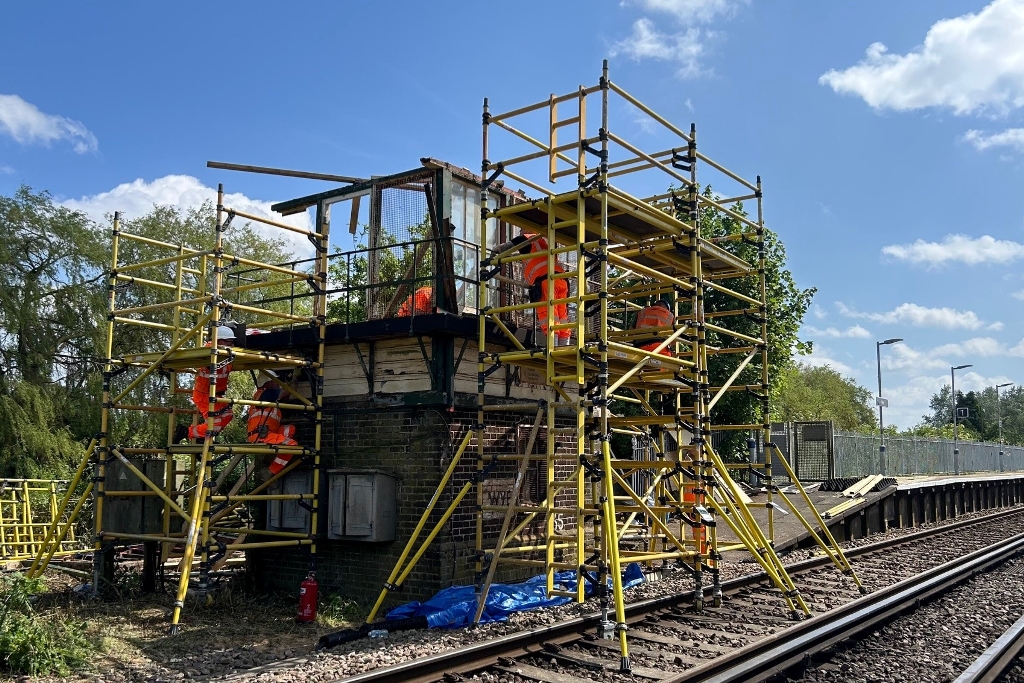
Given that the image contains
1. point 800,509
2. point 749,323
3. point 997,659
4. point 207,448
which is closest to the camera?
point 997,659

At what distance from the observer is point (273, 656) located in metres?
8.23

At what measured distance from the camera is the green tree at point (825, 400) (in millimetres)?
59109

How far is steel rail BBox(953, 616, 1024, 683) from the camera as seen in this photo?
23.6 feet

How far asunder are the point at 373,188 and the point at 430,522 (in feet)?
16.5

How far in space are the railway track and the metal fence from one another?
48.0 ft

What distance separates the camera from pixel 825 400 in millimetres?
69375

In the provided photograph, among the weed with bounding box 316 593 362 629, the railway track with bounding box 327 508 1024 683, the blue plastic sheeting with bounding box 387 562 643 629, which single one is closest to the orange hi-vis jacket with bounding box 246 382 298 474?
the weed with bounding box 316 593 362 629

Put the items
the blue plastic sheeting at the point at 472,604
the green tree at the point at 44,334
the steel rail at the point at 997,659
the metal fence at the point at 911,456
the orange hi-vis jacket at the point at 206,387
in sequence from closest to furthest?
the steel rail at the point at 997,659
the blue plastic sheeting at the point at 472,604
the orange hi-vis jacket at the point at 206,387
the green tree at the point at 44,334
the metal fence at the point at 911,456

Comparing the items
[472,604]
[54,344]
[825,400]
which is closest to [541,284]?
[472,604]

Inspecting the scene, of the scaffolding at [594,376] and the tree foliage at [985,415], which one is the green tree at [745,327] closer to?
the scaffolding at [594,376]

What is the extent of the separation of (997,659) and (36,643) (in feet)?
28.6

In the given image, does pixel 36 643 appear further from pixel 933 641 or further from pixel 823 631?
pixel 933 641

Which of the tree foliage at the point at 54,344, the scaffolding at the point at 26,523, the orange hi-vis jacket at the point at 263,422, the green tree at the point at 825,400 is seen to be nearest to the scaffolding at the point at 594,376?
the orange hi-vis jacket at the point at 263,422

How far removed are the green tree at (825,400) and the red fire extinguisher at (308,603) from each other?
1821 inches
